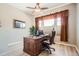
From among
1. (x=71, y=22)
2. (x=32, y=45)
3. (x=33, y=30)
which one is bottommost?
(x=32, y=45)

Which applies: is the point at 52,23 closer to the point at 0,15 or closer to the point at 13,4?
the point at 13,4

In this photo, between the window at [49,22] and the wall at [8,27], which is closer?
the wall at [8,27]

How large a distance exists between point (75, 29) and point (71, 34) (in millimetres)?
101

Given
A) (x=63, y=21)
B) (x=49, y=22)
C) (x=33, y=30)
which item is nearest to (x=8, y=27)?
(x=33, y=30)

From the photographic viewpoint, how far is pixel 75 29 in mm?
1351

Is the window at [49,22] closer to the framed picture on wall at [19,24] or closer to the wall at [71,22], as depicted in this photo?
the wall at [71,22]

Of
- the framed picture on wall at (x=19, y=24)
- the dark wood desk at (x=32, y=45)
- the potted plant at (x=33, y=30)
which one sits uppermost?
the framed picture on wall at (x=19, y=24)

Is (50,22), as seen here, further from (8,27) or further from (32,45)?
(8,27)

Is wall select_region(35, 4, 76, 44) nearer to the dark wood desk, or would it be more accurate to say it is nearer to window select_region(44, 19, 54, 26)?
window select_region(44, 19, 54, 26)

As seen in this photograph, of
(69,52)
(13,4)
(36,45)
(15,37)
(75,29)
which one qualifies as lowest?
(69,52)

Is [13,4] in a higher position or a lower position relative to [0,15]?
higher

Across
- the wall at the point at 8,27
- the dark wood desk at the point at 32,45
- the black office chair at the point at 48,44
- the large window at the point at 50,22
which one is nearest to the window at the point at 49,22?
the large window at the point at 50,22

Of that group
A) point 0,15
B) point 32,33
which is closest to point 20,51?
point 32,33

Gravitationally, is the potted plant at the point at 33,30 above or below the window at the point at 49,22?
below
